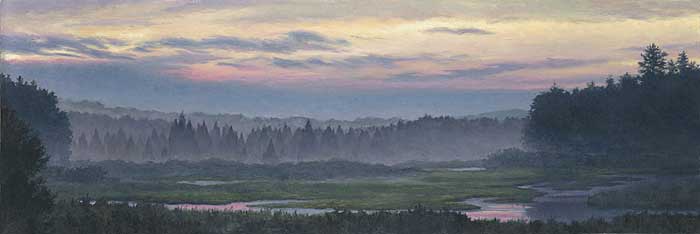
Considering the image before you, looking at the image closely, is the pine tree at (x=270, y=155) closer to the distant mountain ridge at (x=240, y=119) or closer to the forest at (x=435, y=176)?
the distant mountain ridge at (x=240, y=119)

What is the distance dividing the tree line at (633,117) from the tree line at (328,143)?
218 cm

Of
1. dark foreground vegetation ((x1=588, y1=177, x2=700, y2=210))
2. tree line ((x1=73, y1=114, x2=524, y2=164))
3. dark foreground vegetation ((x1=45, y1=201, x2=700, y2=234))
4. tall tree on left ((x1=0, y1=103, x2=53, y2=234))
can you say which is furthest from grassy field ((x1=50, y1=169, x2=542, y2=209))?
tall tree on left ((x1=0, y1=103, x2=53, y2=234))

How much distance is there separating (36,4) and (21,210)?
56.9 ft

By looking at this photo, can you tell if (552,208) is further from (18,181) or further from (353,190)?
(18,181)

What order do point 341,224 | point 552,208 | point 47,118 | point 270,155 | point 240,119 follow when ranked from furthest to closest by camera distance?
point 270,155, point 47,118, point 240,119, point 552,208, point 341,224

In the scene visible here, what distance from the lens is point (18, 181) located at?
2550 centimetres

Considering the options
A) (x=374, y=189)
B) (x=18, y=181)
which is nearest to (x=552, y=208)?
(x=374, y=189)

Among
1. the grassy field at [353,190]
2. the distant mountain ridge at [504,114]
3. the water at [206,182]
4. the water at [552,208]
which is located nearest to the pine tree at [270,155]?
the water at [206,182]

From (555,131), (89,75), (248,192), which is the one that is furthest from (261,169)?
(555,131)

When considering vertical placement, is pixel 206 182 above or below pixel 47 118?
below

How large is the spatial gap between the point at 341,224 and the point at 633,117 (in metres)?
17.5

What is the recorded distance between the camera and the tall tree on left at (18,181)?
82.7 feet

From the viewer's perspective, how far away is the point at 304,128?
58.2 m

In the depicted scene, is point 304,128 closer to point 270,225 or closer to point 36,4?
point 36,4
